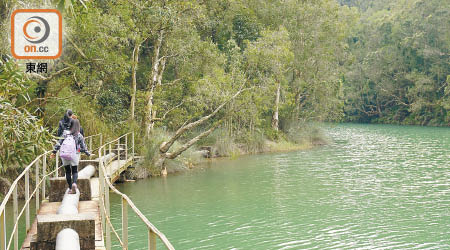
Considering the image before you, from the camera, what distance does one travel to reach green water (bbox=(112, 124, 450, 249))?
12555 mm

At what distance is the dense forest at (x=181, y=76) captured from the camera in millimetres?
14840

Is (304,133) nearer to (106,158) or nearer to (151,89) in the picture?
(151,89)

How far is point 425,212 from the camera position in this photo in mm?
15062

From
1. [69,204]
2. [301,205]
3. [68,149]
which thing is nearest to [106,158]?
[301,205]

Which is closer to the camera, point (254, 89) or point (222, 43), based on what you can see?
point (254, 89)

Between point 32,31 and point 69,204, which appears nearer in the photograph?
point 69,204

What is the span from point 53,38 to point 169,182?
7.61 m

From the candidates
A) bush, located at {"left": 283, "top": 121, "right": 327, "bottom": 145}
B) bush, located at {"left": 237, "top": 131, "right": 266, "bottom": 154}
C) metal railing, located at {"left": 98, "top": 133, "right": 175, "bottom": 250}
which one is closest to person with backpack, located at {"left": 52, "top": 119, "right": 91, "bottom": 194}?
metal railing, located at {"left": 98, "top": 133, "right": 175, "bottom": 250}

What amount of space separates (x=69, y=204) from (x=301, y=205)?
362 inches

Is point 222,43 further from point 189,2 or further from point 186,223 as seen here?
point 186,223

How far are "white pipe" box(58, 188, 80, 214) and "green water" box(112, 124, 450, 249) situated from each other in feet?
9.43

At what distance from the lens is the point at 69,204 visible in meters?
8.63

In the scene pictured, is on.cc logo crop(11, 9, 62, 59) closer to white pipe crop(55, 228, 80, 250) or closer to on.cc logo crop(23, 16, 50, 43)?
on.cc logo crop(23, 16, 50, 43)

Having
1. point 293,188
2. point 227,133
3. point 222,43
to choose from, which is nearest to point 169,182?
point 293,188
